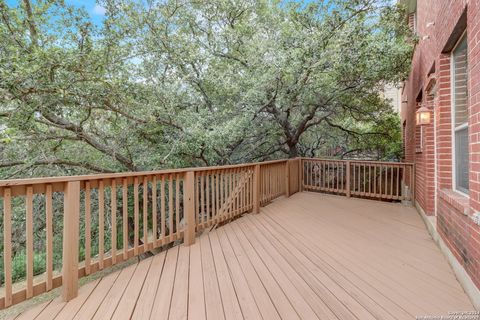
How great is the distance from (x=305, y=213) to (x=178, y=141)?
10.2ft

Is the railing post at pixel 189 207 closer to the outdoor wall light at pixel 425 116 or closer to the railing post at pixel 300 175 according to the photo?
the outdoor wall light at pixel 425 116

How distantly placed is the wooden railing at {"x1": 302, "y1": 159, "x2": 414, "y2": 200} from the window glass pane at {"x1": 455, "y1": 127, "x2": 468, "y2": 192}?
321cm

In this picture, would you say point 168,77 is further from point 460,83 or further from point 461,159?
point 461,159

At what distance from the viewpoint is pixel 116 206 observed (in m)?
3.73

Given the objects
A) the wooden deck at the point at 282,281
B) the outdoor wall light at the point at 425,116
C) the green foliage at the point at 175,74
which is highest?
the green foliage at the point at 175,74

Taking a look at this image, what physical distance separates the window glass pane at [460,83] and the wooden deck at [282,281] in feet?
5.35

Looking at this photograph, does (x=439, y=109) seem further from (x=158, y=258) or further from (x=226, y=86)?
(x=226, y=86)

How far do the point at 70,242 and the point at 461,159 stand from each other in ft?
13.1

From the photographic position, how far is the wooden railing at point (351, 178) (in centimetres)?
634

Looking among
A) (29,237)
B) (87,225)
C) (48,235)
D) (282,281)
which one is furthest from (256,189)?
(29,237)

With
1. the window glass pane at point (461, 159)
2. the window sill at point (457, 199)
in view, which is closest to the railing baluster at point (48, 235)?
the window sill at point (457, 199)

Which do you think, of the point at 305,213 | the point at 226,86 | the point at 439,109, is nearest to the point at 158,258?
the point at 305,213

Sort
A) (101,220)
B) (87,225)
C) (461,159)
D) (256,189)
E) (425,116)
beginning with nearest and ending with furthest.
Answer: (87,225)
(101,220)
(461,159)
(425,116)
(256,189)

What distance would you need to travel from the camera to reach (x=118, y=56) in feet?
16.4
